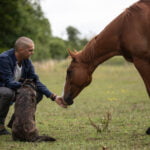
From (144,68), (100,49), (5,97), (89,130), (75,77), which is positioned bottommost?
(89,130)

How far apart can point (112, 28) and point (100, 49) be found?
1.31 feet

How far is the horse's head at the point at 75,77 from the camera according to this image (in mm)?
5609

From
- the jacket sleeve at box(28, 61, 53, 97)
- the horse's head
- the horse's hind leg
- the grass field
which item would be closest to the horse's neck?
the horse's head

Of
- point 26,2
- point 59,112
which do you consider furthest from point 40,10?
point 59,112

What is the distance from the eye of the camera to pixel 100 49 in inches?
220

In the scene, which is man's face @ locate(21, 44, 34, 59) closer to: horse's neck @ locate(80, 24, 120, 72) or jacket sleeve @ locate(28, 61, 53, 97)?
jacket sleeve @ locate(28, 61, 53, 97)

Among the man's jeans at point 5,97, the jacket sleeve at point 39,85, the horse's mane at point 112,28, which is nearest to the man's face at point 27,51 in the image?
the jacket sleeve at point 39,85

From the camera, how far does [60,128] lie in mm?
6004

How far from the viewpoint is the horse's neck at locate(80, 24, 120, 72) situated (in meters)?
5.50

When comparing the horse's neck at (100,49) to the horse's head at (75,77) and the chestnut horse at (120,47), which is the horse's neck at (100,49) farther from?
the horse's head at (75,77)

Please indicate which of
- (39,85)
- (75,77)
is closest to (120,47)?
(75,77)

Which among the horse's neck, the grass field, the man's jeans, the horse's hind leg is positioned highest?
the horse's neck

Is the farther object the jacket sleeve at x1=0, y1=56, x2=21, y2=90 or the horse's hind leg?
the jacket sleeve at x1=0, y1=56, x2=21, y2=90

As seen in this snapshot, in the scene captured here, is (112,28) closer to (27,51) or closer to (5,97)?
(27,51)
